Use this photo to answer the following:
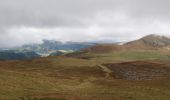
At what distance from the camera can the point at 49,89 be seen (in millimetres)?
65125

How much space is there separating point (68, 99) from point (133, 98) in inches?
427

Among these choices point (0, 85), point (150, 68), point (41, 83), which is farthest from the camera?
point (150, 68)

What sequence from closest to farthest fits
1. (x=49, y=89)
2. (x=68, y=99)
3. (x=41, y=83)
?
(x=68, y=99), (x=49, y=89), (x=41, y=83)

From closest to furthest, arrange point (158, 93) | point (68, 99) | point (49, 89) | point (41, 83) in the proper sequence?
A: point (68, 99) → point (158, 93) → point (49, 89) → point (41, 83)

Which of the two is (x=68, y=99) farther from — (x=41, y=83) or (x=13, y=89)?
(x=41, y=83)

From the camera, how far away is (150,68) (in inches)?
5359

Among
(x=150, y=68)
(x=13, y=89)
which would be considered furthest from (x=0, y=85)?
(x=150, y=68)

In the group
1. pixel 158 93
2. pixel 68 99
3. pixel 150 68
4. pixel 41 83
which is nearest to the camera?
pixel 68 99

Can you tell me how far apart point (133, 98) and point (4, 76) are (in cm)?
3489

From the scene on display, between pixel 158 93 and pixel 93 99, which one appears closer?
pixel 93 99

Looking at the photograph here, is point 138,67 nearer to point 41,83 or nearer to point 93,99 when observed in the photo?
point 41,83

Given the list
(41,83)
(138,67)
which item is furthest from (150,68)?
(41,83)

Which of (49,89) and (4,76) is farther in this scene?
(4,76)

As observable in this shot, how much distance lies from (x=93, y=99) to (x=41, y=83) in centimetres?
2409
